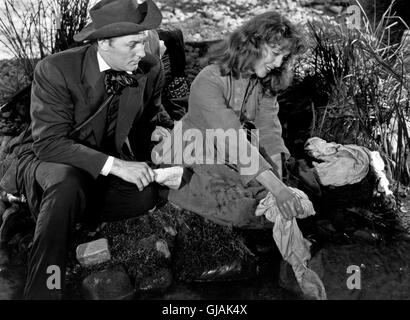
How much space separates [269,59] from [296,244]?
3.51ft

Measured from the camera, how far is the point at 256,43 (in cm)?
352

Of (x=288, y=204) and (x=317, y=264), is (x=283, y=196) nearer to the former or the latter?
(x=288, y=204)

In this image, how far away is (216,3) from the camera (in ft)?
21.6

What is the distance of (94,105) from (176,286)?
116 centimetres

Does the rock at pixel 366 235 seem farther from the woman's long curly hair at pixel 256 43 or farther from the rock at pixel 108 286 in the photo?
the rock at pixel 108 286

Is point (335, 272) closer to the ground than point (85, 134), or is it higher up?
closer to the ground

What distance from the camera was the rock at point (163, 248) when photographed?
381 cm

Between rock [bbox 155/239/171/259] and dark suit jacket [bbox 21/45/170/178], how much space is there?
0.64 metres

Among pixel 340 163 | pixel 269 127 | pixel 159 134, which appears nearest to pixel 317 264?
pixel 340 163

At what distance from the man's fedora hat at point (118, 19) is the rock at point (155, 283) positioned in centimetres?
140

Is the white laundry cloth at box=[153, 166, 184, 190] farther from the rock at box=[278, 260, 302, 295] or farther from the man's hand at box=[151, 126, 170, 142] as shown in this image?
the rock at box=[278, 260, 302, 295]

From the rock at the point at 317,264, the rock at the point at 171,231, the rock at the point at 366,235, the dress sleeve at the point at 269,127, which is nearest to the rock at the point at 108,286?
the rock at the point at 171,231
